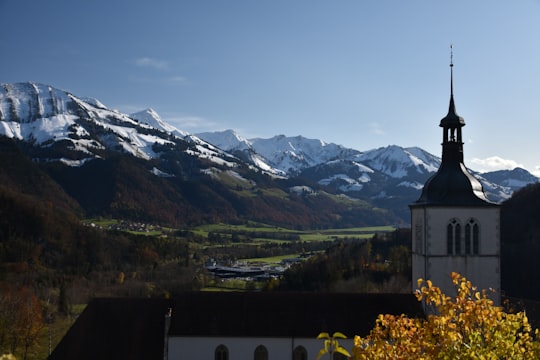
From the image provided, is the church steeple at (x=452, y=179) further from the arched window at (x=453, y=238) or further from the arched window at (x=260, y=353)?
the arched window at (x=260, y=353)

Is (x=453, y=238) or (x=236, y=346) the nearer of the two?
(x=236, y=346)

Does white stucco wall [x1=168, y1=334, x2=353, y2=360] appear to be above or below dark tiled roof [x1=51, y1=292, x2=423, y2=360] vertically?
below

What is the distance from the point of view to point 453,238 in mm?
41156

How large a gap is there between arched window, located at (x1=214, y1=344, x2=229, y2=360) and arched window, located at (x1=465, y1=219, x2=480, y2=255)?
660 inches

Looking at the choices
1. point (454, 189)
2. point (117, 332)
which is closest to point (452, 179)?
point (454, 189)

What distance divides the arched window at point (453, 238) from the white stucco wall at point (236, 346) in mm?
10536

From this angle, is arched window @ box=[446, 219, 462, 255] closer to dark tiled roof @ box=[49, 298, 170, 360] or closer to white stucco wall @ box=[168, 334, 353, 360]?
white stucco wall @ box=[168, 334, 353, 360]

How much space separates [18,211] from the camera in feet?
595

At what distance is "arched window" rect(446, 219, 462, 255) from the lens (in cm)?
4112

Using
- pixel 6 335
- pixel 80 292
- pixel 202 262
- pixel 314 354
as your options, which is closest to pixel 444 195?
pixel 314 354

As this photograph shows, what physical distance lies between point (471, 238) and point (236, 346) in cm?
1666

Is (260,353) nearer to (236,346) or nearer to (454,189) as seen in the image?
(236,346)

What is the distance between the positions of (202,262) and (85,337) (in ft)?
490

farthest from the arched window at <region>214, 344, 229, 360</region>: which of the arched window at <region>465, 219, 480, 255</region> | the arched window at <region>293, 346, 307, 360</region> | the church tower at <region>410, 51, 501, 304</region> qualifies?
the arched window at <region>465, 219, 480, 255</region>
